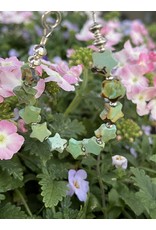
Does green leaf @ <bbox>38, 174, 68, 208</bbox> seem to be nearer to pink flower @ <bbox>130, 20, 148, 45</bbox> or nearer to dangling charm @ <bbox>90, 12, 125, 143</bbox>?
dangling charm @ <bbox>90, 12, 125, 143</bbox>

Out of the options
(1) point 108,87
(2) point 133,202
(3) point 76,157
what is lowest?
(2) point 133,202

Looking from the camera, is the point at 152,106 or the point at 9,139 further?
the point at 152,106

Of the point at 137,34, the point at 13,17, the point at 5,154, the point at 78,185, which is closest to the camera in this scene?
the point at 5,154

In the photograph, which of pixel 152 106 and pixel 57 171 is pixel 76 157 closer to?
pixel 57 171

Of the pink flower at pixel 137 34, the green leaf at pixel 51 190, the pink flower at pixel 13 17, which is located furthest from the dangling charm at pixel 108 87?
the pink flower at pixel 13 17

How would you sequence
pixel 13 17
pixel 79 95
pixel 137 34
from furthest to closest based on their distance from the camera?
pixel 13 17
pixel 137 34
pixel 79 95

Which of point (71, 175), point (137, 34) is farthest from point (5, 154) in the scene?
point (137, 34)
